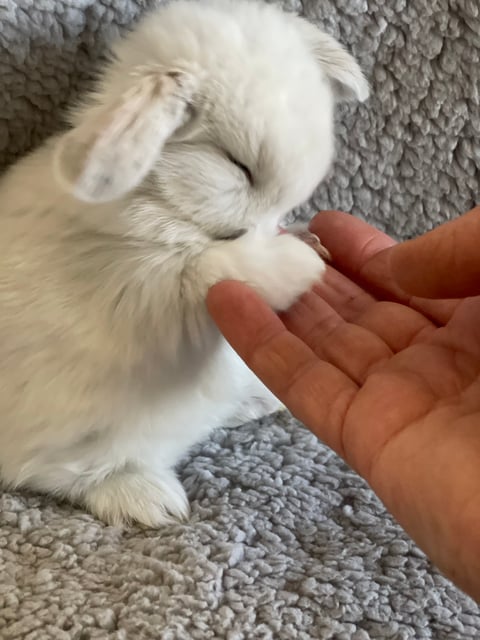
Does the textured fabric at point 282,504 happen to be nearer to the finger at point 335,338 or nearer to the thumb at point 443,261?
the finger at point 335,338

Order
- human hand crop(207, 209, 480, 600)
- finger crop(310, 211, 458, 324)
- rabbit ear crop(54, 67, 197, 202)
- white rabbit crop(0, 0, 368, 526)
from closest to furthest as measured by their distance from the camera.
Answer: human hand crop(207, 209, 480, 600) → rabbit ear crop(54, 67, 197, 202) → white rabbit crop(0, 0, 368, 526) → finger crop(310, 211, 458, 324)

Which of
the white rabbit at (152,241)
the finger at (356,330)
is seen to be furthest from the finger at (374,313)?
the white rabbit at (152,241)

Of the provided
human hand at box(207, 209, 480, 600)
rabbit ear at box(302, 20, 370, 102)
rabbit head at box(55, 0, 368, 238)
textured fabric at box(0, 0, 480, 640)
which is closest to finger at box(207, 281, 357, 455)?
human hand at box(207, 209, 480, 600)

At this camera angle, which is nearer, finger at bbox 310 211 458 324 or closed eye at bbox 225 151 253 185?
closed eye at bbox 225 151 253 185

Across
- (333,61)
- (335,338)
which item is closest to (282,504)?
(335,338)

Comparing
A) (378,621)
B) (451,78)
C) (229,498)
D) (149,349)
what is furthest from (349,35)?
(378,621)

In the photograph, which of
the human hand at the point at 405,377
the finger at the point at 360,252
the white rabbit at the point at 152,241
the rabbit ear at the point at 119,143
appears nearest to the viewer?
the human hand at the point at 405,377

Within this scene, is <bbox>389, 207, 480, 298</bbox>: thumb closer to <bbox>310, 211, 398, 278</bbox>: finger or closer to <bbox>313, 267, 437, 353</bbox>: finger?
<bbox>313, 267, 437, 353</bbox>: finger

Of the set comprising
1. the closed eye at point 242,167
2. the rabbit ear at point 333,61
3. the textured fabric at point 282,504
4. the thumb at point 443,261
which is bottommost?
the textured fabric at point 282,504

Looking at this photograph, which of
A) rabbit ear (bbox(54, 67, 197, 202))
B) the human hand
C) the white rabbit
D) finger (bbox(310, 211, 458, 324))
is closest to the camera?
the human hand
